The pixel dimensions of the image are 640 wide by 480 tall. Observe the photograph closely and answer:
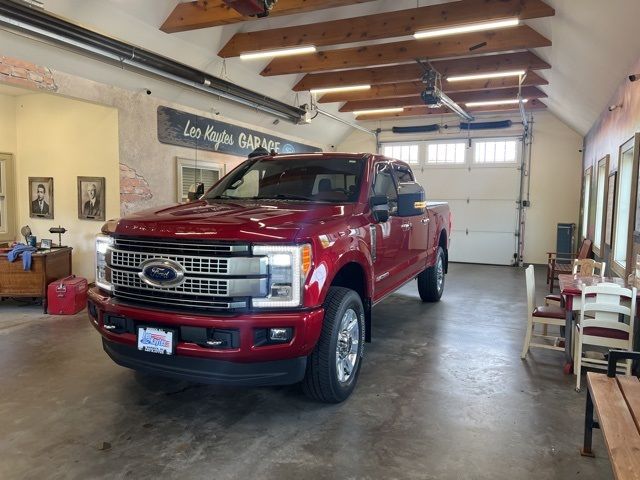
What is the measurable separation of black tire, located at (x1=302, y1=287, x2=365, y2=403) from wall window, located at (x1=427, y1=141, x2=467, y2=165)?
31.8 feet

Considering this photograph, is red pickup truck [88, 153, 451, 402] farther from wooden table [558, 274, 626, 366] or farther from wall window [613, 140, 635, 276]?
wall window [613, 140, 635, 276]

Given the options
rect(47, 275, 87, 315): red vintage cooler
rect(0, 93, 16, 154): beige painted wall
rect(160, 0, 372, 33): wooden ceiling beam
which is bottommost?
rect(47, 275, 87, 315): red vintage cooler

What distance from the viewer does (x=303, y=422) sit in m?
3.00

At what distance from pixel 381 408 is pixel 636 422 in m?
1.54

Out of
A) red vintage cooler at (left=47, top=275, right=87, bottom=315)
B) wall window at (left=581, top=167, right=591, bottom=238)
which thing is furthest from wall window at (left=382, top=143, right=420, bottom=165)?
red vintage cooler at (left=47, top=275, right=87, bottom=315)

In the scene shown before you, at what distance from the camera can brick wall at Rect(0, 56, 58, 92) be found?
494 cm

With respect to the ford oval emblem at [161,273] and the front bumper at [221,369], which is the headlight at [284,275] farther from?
the ford oval emblem at [161,273]

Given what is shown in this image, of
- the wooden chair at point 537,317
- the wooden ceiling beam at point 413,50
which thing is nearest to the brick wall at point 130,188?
the wooden ceiling beam at point 413,50

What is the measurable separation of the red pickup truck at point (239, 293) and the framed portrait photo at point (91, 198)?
3731mm

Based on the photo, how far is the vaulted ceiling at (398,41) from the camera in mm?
5141

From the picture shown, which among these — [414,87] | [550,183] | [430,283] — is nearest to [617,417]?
[430,283]

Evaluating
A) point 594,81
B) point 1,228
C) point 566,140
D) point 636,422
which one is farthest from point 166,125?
point 566,140

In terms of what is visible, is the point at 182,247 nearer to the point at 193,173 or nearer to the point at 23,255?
the point at 23,255

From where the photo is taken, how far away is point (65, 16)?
4988 millimetres
